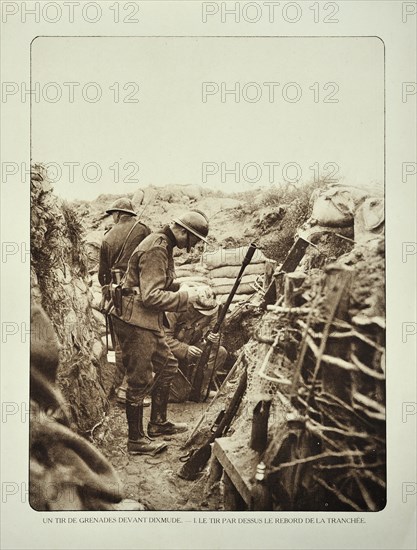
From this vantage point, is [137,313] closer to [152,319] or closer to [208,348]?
[152,319]

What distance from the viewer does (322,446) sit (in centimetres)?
220

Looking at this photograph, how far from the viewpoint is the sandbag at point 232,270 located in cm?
223

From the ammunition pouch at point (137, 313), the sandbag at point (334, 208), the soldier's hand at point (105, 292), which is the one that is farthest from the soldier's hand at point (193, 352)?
the sandbag at point (334, 208)

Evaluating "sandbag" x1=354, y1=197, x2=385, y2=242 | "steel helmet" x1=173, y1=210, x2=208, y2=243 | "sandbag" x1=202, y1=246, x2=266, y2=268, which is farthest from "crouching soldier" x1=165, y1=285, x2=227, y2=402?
"sandbag" x1=354, y1=197, x2=385, y2=242

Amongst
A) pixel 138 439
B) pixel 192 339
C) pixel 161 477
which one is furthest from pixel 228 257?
pixel 161 477

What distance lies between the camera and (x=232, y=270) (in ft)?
7.34

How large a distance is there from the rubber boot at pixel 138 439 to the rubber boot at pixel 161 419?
0.04 metres

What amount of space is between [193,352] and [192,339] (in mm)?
52

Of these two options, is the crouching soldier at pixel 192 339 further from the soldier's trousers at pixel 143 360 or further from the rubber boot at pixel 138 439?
the rubber boot at pixel 138 439

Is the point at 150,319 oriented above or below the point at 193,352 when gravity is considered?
above

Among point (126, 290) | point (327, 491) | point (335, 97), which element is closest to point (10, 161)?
point (126, 290)

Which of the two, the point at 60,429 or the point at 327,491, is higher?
the point at 60,429

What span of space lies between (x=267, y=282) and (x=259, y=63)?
0.89 meters

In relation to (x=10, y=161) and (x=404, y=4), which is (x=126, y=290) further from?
(x=404, y=4)
